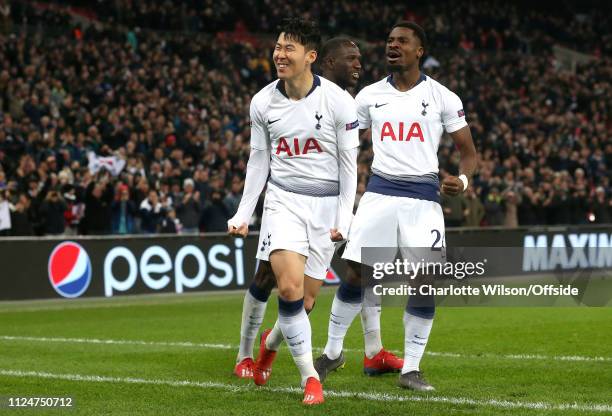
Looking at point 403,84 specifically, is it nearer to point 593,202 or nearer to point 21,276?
point 21,276

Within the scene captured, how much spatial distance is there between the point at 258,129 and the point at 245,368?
2005mm

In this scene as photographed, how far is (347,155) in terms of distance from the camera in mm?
8203

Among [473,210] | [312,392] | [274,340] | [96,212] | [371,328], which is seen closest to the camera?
[312,392]

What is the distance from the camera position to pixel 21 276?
56.7 ft

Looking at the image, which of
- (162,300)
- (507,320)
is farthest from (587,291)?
(162,300)

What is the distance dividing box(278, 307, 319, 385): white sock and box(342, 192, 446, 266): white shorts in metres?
1.02

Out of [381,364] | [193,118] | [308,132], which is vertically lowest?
[381,364]

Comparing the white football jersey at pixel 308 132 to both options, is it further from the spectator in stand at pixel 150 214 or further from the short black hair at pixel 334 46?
the spectator in stand at pixel 150 214

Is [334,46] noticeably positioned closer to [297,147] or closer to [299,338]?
[297,147]

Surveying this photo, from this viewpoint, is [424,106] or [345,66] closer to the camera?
[424,106]

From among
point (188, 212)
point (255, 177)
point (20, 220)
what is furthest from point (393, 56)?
point (188, 212)

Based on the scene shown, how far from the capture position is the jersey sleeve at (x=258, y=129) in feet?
27.2

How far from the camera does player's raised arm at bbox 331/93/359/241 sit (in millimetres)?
8172

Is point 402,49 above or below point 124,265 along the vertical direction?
above
